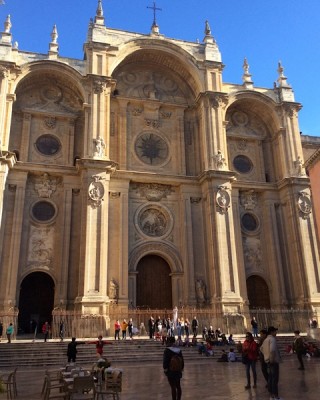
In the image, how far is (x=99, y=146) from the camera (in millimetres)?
23578

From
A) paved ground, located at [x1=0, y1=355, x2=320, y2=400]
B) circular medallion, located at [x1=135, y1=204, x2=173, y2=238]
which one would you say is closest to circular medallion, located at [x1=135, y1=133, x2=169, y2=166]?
circular medallion, located at [x1=135, y1=204, x2=173, y2=238]

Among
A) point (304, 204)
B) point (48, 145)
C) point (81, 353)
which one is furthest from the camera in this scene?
point (304, 204)

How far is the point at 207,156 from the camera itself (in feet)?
84.4

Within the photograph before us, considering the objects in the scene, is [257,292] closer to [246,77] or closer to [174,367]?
[246,77]

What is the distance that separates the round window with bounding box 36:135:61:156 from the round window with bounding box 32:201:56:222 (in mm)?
3283

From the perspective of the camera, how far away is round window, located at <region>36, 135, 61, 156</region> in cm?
2495

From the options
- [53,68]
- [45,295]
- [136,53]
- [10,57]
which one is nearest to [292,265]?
[45,295]

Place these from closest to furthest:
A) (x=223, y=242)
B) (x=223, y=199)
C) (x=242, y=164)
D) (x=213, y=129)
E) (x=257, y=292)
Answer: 1. (x=223, y=242)
2. (x=223, y=199)
3. (x=257, y=292)
4. (x=213, y=129)
5. (x=242, y=164)

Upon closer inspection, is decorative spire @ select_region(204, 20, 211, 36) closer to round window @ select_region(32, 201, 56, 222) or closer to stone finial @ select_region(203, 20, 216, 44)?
stone finial @ select_region(203, 20, 216, 44)

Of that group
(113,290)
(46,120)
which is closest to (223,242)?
(113,290)

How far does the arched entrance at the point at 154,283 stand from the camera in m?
24.0

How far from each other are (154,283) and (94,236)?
17.3ft

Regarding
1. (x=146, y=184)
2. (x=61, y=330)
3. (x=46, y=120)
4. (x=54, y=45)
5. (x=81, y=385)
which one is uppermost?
(x=54, y=45)

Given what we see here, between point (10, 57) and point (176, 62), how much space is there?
11073 mm
